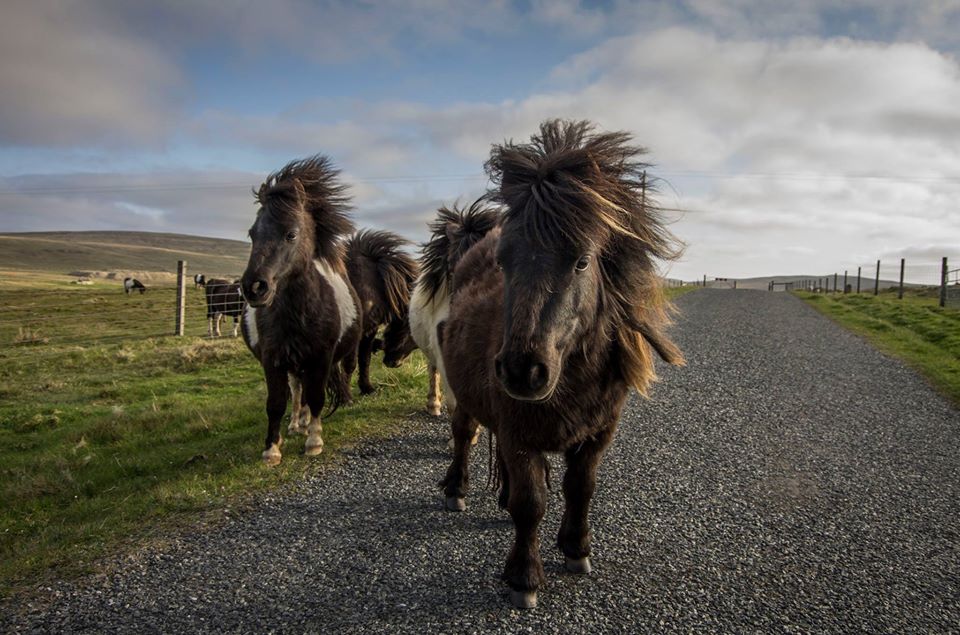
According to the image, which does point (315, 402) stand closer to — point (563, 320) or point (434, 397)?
point (434, 397)

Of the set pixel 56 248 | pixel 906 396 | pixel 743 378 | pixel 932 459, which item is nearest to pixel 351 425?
pixel 932 459

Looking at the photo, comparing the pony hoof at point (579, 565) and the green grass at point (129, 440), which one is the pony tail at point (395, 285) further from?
the pony hoof at point (579, 565)

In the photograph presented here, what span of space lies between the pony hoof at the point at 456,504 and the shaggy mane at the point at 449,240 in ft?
7.34

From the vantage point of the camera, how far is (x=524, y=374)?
2.63m

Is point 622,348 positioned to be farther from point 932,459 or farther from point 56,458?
point 56,458

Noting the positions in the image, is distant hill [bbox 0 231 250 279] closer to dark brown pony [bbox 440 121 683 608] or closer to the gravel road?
the gravel road

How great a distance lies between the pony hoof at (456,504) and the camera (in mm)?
4504

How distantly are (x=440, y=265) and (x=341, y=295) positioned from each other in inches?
48.4

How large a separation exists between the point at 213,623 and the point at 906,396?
32.2 feet

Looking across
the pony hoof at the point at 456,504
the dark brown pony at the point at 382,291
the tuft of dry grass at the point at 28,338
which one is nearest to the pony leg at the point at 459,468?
the pony hoof at the point at 456,504

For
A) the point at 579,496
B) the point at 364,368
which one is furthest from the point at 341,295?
the point at 579,496

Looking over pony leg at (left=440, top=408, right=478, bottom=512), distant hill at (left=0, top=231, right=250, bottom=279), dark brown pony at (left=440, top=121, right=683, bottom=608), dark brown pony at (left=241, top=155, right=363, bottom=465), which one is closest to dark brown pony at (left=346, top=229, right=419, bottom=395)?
dark brown pony at (left=241, top=155, right=363, bottom=465)

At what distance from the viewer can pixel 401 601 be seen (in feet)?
10.7

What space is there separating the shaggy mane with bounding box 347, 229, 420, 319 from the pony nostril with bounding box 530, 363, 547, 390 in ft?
21.7
